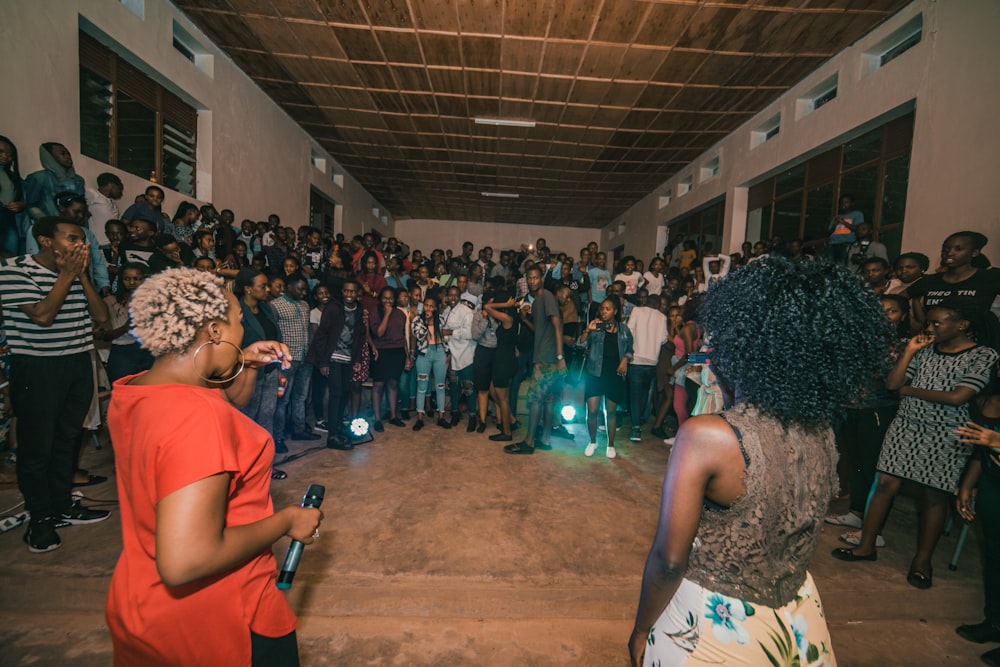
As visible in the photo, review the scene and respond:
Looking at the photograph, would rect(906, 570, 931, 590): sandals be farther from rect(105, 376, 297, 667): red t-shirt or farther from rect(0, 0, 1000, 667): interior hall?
rect(105, 376, 297, 667): red t-shirt

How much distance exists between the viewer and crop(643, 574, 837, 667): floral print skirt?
1130 mm

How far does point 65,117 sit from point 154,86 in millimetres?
2081

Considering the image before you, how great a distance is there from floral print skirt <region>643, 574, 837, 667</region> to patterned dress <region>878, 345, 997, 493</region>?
262cm

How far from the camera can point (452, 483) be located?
4168mm

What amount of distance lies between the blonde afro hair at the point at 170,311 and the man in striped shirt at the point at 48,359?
2381mm

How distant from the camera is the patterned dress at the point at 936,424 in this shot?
279 centimetres

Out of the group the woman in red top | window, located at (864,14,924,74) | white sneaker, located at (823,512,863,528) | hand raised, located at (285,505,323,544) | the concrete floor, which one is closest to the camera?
the woman in red top

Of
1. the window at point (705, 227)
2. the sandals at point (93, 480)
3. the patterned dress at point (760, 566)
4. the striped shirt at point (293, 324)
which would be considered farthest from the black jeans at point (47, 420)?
the window at point (705, 227)

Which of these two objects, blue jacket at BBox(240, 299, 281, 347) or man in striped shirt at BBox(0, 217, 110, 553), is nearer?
man in striped shirt at BBox(0, 217, 110, 553)

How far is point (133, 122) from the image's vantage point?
6.20 m

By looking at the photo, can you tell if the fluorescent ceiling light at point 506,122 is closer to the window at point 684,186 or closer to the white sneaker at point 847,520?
the window at point 684,186

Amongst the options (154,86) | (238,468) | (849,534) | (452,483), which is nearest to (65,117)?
(154,86)

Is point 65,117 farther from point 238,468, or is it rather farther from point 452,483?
point 238,468

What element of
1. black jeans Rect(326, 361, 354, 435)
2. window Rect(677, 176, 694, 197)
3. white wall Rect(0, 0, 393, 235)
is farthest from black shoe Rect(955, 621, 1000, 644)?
window Rect(677, 176, 694, 197)
